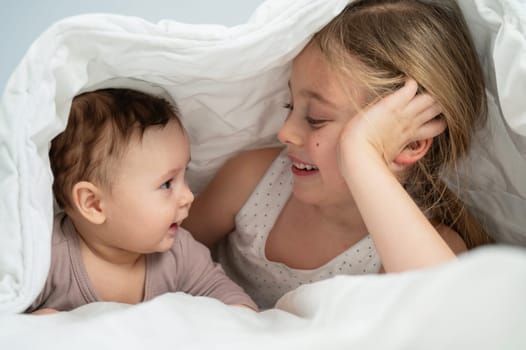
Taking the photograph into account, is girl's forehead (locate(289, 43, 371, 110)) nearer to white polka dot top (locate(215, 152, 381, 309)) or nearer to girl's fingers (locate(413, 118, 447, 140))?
girl's fingers (locate(413, 118, 447, 140))

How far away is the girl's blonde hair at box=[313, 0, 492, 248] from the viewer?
2.70ft

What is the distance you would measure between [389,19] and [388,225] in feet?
0.98

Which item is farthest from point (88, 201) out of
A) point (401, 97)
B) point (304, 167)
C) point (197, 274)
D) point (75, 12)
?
point (75, 12)

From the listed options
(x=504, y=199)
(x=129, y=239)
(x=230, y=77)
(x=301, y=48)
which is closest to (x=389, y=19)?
(x=301, y=48)

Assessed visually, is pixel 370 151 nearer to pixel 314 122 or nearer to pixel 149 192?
pixel 314 122

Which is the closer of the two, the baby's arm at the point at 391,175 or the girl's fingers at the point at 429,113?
the baby's arm at the point at 391,175

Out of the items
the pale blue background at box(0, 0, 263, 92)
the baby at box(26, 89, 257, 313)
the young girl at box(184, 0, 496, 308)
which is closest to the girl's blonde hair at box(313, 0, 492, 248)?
the young girl at box(184, 0, 496, 308)

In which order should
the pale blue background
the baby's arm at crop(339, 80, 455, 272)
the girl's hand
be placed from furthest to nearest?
the pale blue background
the girl's hand
the baby's arm at crop(339, 80, 455, 272)

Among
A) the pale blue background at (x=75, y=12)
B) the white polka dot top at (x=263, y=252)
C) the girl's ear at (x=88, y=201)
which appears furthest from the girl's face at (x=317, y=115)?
the pale blue background at (x=75, y=12)

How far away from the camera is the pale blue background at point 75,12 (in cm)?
117

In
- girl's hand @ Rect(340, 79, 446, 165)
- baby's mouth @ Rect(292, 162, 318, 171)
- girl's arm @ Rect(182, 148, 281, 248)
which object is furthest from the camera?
girl's arm @ Rect(182, 148, 281, 248)

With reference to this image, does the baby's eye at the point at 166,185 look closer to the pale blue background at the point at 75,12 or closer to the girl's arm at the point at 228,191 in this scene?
the girl's arm at the point at 228,191

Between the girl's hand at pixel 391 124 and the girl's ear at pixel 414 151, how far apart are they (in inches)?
1.2

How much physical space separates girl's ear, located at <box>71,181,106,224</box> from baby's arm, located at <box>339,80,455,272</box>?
0.32 metres
